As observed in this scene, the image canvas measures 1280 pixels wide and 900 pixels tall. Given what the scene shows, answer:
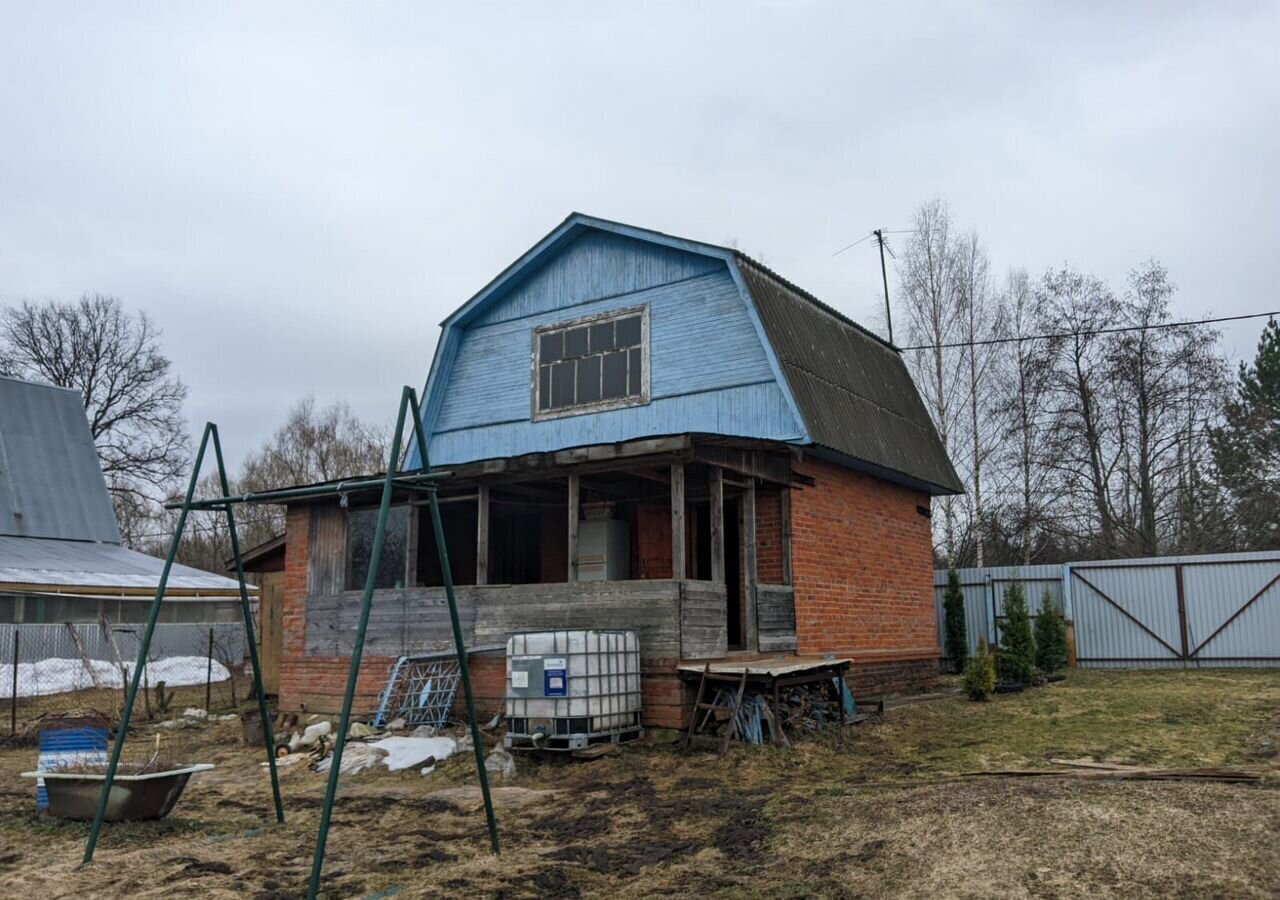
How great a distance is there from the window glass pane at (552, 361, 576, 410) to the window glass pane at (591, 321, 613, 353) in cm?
45

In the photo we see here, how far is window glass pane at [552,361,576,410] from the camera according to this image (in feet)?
50.9

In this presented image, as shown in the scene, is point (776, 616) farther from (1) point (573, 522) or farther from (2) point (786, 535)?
(1) point (573, 522)

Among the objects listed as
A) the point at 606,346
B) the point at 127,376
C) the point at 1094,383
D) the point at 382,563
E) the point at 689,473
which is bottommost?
the point at 382,563

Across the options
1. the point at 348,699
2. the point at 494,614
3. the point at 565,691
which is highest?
the point at 494,614

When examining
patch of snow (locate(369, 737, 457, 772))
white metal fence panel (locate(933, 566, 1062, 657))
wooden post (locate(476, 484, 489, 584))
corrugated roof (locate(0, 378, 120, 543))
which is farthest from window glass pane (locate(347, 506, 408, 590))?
corrugated roof (locate(0, 378, 120, 543))

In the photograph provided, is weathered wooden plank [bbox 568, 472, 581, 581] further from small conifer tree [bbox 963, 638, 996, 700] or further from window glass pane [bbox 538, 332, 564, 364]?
small conifer tree [bbox 963, 638, 996, 700]

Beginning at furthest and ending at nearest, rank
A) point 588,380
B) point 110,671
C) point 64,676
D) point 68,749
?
point 110,671
point 64,676
point 588,380
point 68,749

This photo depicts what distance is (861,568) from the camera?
14.6m

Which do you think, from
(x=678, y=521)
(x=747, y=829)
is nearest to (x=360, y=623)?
(x=747, y=829)

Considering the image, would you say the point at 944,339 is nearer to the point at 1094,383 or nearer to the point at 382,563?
the point at 1094,383

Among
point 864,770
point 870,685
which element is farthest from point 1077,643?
point 864,770

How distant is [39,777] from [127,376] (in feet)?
111

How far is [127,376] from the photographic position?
38.3 meters

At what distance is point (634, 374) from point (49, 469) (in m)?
21.3
